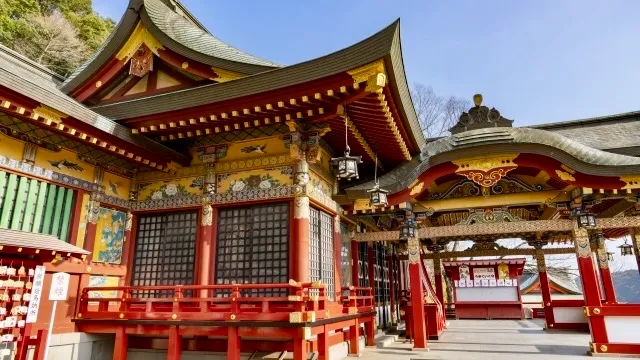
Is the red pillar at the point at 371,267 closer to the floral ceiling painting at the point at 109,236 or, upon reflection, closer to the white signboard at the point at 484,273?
the floral ceiling painting at the point at 109,236

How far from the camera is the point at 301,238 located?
8.70 m

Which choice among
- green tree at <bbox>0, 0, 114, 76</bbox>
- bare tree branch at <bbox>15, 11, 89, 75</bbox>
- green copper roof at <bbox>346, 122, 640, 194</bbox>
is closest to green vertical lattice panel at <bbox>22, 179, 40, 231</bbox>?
green copper roof at <bbox>346, 122, 640, 194</bbox>

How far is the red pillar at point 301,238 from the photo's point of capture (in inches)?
336

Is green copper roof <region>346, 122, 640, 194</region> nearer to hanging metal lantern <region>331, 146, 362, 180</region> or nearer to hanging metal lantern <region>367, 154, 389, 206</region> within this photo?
hanging metal lantern <region>367, 154, 389, 206</region>

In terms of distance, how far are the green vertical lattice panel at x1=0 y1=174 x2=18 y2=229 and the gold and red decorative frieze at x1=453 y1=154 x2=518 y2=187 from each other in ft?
32.6

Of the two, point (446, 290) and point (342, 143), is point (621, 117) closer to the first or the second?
point (342, 143)

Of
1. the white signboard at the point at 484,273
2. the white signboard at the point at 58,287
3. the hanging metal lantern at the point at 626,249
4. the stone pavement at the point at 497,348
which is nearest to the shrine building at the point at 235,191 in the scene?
the white signboard at the point at 58,287

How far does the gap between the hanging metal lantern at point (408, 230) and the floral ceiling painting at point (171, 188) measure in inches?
218

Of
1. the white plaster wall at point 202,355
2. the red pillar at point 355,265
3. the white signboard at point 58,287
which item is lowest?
the white plaster wall at point 202,355

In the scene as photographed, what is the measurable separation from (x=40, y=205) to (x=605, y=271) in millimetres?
16736

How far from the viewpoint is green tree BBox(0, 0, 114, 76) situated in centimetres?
2467

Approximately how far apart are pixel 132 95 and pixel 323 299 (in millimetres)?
7721

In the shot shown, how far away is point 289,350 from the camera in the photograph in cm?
788

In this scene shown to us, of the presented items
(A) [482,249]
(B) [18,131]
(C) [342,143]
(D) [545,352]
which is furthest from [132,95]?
(A) [482,249]
